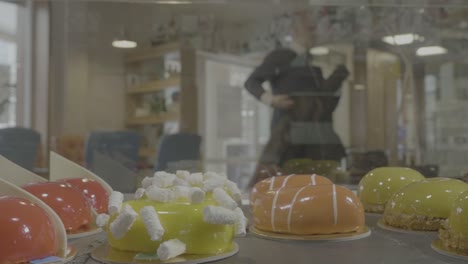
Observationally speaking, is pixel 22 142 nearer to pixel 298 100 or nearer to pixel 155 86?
pixel 155 86

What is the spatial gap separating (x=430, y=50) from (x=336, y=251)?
5.31 feet

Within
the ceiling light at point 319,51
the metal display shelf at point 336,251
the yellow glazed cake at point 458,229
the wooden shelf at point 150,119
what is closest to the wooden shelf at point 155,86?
the wooden shelf at point 150,119

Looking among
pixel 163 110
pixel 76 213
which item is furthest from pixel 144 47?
pixel 76 213

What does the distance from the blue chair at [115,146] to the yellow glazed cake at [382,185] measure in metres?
0.87

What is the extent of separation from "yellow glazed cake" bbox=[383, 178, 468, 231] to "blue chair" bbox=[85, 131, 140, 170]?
3.32 ft

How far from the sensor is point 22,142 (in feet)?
6.49

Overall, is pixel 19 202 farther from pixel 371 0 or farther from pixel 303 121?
pixel 303 121

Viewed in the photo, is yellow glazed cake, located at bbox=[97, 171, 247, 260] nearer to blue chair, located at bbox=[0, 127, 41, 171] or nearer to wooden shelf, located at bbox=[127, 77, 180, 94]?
blue chair, located at bbox=[0, 127, 41, 171]

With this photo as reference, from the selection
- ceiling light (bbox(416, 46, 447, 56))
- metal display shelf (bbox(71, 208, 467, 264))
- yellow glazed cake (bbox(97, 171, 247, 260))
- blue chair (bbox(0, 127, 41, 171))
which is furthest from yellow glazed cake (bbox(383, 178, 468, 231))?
ceiling light (bbox(416, 46, 447, 56))

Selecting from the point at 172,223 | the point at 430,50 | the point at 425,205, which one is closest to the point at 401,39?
the point at 430,50

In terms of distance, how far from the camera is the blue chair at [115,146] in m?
1.78

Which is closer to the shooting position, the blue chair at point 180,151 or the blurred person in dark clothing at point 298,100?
the blue chair at point 180,151

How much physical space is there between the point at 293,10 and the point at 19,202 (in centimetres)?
167

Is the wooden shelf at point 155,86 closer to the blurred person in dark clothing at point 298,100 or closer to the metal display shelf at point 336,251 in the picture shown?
the blurred person in dark clothing at point 298,100
